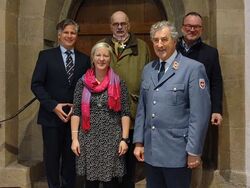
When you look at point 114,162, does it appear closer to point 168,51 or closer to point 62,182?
point 62,182

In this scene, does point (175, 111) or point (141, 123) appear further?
point (141, 123)

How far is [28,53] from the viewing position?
4648mm

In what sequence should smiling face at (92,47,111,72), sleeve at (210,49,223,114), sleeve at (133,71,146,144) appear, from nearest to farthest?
sleeve at (133,71,146,144) → smiling face at (92,47,111,72) → sleeve at (210,49,223,114)

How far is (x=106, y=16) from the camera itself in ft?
16.7

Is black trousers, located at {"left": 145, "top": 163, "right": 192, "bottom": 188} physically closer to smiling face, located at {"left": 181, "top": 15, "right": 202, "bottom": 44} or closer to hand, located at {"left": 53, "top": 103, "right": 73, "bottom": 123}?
hand, located at {"left": 53, "top": 103, "right": 73, "bottom": 123}

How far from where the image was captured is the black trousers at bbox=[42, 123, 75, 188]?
367cm

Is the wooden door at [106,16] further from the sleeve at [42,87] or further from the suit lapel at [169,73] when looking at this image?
the suit lapel at [169,73]

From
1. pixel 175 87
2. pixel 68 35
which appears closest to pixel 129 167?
pixel 175 87

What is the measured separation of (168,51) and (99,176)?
1117mm

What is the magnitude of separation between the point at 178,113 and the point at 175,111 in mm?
23

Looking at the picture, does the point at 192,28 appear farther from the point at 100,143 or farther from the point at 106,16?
the point at 106,16

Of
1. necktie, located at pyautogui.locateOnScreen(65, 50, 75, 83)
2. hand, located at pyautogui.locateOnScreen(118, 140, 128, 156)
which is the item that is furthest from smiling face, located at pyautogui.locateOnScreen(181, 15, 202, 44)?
hand, located at pyautogui.locateOnScreen(118, 140, 128, 156)

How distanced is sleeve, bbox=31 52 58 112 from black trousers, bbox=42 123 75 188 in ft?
0.75

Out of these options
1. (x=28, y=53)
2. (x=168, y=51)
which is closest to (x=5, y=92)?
(x=28, y=53)
